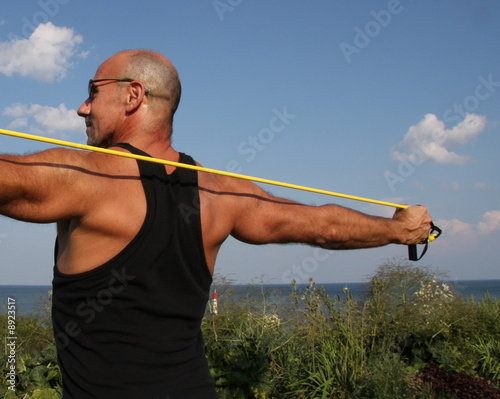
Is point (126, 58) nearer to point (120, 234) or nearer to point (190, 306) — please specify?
point (120, 234)

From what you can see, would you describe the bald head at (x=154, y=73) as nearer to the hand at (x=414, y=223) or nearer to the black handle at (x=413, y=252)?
the hand at (x=414, y=223)

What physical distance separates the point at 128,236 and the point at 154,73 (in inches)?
27.1

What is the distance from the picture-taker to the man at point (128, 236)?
1.80m

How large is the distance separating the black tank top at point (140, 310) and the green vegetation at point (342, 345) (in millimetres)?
2846

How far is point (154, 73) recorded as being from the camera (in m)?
2.26

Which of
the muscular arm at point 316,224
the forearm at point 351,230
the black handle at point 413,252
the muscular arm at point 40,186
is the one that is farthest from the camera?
the black handle at point 413,252

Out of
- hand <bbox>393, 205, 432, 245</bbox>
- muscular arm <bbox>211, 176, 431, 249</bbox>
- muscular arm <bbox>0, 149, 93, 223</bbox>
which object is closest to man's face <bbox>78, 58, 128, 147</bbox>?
muscular arm <bbox>0, 149, 93, 223</bbox>

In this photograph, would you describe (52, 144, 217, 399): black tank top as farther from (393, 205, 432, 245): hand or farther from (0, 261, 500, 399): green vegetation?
(0, 261, 500, 399): green vegetation

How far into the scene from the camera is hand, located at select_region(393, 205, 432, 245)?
9.91ft

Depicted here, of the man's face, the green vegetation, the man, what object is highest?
the man's face

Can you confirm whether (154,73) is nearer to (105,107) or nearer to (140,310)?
(105,107)

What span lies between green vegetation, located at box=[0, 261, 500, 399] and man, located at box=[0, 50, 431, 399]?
111 inches

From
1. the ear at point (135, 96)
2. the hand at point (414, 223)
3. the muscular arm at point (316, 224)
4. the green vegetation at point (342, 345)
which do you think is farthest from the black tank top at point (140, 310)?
the green vegetation at point (342, 345)

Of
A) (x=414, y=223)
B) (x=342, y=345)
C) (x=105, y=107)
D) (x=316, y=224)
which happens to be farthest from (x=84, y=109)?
(x=342, y=345)
